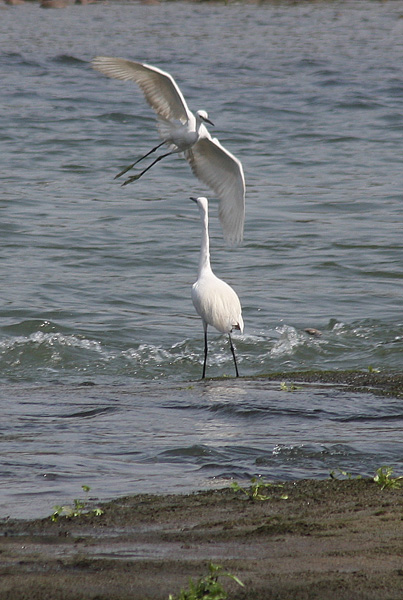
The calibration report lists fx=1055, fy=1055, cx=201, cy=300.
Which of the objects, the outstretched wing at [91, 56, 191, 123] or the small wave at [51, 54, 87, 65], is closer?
the outstretched wing at [91, 56, 191, 123]

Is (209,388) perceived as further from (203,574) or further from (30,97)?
(30,97)

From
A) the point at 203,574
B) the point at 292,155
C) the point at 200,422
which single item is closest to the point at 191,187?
the point at 292,155

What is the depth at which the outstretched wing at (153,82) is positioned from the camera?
9.18 m

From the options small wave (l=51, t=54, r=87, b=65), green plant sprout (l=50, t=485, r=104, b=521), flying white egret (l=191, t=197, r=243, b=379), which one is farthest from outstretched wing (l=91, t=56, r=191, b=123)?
small wave (l=51, t=54, r=87, b=65)

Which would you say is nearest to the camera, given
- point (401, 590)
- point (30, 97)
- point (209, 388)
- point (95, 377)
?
point (401, 590)

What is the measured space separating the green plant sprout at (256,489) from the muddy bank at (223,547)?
27 millimetres

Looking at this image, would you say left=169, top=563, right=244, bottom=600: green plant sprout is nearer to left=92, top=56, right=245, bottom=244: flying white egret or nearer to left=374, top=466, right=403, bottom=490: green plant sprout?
left=374, top=466, right=403, bottom=490: green plant sprout

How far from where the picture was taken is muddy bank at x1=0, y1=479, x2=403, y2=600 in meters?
3.60

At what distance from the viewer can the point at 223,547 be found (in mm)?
4012

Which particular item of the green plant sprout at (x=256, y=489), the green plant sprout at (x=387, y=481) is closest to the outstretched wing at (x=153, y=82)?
the green plant sprout at (x=256, y=489)

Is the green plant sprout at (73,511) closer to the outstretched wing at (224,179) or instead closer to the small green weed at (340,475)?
the small green weed at (340,475)

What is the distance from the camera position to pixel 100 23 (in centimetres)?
3712

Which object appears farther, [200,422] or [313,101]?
[313,101]

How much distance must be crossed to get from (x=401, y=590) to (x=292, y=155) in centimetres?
1591
